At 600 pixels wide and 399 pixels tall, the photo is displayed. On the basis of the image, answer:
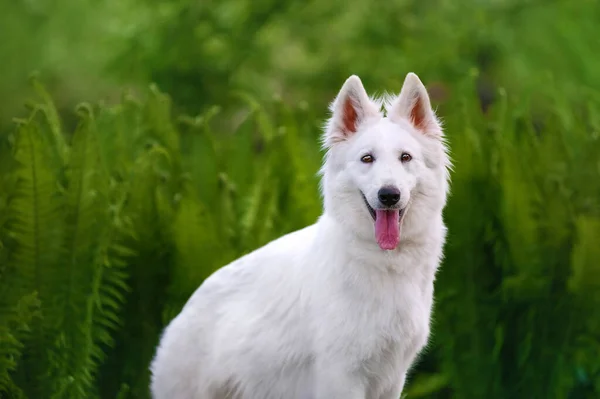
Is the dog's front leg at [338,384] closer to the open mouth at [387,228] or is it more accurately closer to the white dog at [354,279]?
the white dog at [354,279]

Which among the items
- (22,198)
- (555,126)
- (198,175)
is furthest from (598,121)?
(22,198)

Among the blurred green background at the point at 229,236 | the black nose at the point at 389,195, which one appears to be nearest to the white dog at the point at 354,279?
the black nose at the point at 389,195

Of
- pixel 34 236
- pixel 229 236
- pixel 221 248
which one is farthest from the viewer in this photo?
pixel 229 236

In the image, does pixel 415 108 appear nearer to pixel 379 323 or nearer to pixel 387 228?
pixel 387 228

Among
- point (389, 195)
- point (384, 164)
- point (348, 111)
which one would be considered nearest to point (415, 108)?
point (348, 111)

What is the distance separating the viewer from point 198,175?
231 inches

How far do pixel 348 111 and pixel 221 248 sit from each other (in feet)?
5.25

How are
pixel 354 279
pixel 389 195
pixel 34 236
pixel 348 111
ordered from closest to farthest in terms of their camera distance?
pixel 389 195
pixel 354 279
pixel 348 111
pixel 34 236

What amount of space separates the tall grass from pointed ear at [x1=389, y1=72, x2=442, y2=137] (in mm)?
1530

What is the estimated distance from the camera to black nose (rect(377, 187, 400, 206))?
357cm

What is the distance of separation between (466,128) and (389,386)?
7.56ft

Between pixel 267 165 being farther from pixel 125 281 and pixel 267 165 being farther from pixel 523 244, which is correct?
pixel 523 244

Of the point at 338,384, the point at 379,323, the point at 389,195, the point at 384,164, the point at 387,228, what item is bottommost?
the point at 338,384

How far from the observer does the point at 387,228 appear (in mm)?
3732
